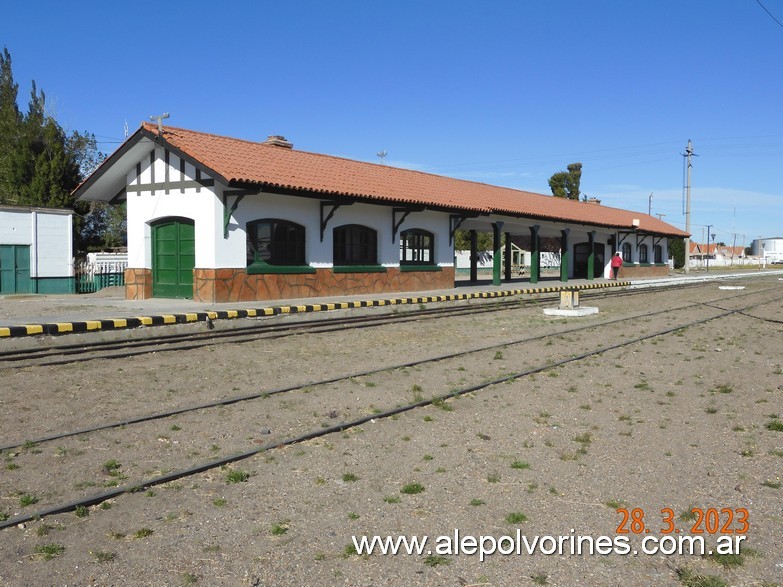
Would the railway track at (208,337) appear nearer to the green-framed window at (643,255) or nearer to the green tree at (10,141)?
the green tree at (10,141)

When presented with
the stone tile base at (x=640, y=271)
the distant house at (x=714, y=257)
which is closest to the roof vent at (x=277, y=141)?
the stone tile base at (x=640, y=271)

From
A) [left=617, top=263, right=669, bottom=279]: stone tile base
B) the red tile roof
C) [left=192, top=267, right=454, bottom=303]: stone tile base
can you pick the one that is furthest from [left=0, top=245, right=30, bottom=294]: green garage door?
[left=617, top=263, right=669, bottom=279]: stone tile base

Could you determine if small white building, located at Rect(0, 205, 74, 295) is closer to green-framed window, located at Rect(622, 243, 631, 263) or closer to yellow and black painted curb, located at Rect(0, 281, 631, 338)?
yellow and black painted curb, located at Rect(0, 281, 631, 338)

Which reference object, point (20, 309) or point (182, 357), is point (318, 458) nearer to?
point (182, 357)

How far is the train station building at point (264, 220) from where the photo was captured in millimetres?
18438

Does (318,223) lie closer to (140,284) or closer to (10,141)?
(140,284)

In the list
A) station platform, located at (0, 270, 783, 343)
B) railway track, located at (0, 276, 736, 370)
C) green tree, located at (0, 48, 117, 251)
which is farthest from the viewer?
green tree, located at (0, 48, 117, 251)

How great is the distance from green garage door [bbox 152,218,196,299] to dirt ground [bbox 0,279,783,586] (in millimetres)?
9445

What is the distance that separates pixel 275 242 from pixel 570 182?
5055 cm

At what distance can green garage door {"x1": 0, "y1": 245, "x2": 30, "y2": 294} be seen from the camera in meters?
24.7

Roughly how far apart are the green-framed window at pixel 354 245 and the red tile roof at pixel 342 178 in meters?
1.37

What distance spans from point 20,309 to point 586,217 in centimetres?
2998

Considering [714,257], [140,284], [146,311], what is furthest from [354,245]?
[714,257]

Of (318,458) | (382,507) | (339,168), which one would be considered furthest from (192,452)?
(339,168)
